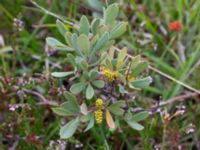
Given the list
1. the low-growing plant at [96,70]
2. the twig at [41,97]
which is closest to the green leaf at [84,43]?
the low-growing plant at [96,70]

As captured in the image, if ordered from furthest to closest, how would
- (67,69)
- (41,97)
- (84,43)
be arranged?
(67,69)
(41,97)
(84,43)

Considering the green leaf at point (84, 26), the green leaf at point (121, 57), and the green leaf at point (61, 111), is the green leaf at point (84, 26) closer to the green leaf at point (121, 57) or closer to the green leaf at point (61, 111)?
the green leaf at point (121, 57)

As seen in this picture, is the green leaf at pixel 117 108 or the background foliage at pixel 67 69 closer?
the green leaf at pixel 117 108

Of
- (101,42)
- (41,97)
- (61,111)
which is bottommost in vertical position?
(41,97)

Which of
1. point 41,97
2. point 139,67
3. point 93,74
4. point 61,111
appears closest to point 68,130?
point 61,111

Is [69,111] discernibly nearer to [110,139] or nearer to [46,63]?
[110,139]

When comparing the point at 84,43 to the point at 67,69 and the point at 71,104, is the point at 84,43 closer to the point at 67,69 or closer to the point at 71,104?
the point at 71,104
